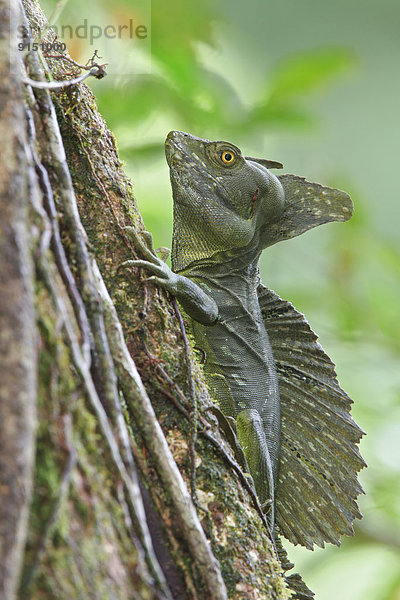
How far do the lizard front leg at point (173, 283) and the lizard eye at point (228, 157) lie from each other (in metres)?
0.88

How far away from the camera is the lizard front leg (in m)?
2.22

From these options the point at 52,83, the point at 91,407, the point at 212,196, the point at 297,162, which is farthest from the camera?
the point at 297,162

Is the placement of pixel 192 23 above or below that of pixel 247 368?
above

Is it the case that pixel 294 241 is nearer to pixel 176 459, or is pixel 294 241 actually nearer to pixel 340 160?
pixel 340 160

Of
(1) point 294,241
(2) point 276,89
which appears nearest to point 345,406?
(2) point 276,89

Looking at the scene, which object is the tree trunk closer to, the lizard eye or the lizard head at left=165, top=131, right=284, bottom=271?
the lizard head at left=165, top=131, right=284, bottom=271

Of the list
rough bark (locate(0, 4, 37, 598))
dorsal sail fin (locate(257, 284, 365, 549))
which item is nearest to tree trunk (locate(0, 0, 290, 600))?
rough bark (locate(0, 4, 37, 598))

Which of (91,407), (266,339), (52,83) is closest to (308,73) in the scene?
(266,339)

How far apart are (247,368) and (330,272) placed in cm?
212

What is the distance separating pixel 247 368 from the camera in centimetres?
332

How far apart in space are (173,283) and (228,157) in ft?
4.30

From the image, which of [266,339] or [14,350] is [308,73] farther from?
[14,350]

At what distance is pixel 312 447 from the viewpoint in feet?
10.6

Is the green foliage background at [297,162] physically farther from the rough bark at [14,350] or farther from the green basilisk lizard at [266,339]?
the rough bark at [14,350]
